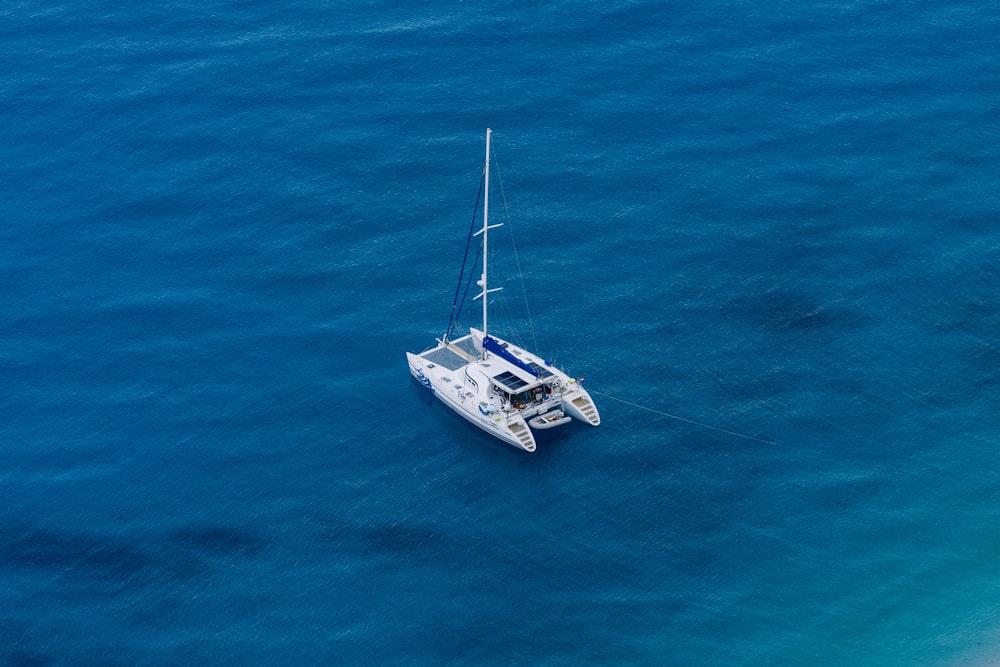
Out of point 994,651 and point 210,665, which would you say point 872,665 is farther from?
point 210,665

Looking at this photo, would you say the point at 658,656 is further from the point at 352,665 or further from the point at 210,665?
the point at 210,665

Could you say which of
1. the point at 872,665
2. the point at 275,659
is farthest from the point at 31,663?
the point at 872,665

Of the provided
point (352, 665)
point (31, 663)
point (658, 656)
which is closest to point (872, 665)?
point (658, 656)

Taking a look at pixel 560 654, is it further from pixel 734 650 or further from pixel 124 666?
pixel 124 666

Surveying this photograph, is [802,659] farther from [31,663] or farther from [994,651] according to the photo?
[31,663]

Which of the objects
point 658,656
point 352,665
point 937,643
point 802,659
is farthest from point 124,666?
point 937,643

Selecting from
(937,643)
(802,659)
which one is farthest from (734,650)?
(937,643)
